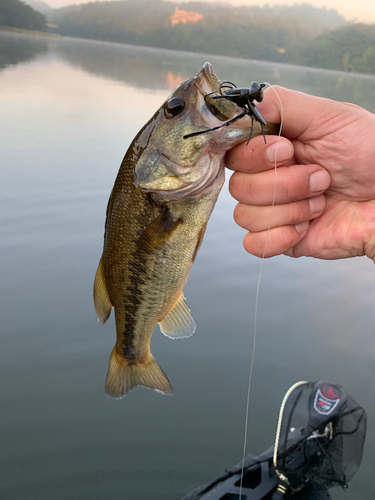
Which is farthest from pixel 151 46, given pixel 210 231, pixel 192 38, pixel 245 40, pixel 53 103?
pixel 210 231

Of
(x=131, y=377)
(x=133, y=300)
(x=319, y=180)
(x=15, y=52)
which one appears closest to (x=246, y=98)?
(x=319, y=180)

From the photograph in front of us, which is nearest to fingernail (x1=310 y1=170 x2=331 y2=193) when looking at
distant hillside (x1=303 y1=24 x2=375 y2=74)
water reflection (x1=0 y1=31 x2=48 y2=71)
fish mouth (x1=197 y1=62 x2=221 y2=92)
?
fish mouth (x1=197 y1=62 x2=221 y2=92)

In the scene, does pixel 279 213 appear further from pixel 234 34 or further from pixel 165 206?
pixel 234 34

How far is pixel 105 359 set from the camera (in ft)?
13.0

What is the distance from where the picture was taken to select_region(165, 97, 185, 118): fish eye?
1613 mm

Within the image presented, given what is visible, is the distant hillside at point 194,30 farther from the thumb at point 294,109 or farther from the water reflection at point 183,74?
the thumb at point 294,109

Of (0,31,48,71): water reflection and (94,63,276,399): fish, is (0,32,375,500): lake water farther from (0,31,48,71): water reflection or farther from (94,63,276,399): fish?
(0,31,48,71): water reflection

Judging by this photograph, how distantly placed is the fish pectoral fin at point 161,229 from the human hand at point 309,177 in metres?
0.39

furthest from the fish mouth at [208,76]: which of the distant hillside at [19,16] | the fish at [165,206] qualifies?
the distant hillside at [19,16]

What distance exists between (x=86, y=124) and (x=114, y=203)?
12171 millimetres

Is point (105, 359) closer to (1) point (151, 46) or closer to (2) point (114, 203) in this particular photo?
(2) point (114, 203)

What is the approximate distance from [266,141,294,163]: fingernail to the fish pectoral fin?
1.65 feet

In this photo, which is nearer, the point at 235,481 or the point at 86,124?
the point at 235,481

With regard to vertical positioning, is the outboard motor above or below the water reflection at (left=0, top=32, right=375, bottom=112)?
below
